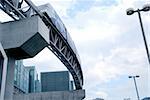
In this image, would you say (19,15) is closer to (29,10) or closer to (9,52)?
(29,10)

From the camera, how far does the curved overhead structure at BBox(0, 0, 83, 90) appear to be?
2142 centimetres

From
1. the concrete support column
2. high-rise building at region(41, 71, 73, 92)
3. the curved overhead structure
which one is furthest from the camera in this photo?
high-rise building at region(41, 71, 73, 92)

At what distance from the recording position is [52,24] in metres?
28.3

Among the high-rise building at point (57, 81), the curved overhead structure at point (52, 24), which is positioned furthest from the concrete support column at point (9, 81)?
the high-rise building at point (57, 81)

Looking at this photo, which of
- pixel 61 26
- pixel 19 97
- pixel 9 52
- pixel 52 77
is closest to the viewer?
pixel 9 52

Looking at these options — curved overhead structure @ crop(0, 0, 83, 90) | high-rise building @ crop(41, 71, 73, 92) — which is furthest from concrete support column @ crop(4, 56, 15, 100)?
high-rise building @ crop(41, 71, 73, 92)

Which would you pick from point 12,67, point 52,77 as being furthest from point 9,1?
point 52,77

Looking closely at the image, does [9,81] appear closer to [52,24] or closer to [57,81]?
[52,24]

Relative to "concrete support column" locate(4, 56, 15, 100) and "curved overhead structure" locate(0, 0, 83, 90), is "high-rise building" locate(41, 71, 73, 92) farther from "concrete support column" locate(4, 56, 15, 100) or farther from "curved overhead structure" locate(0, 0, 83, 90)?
"concrete support column" locate(4, 56, 15, 100)

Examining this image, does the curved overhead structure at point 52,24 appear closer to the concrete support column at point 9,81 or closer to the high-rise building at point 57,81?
the concrete support column at point 9,81

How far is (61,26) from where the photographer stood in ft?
104

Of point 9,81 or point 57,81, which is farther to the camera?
point 57,81

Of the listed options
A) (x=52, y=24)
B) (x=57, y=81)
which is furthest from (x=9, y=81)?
(x=57, y=81)

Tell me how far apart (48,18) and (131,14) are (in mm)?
11072
